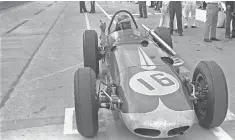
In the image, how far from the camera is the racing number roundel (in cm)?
342

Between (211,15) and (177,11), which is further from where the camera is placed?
(177,11)

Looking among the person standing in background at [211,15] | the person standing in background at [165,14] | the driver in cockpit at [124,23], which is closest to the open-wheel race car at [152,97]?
the driver in cockpit at [124,23]

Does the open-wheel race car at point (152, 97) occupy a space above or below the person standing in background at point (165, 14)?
below

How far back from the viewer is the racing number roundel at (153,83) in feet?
11.2

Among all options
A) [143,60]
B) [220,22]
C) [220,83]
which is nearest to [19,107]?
[143,60]

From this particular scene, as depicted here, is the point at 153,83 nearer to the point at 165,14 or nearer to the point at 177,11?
the point at 177,11

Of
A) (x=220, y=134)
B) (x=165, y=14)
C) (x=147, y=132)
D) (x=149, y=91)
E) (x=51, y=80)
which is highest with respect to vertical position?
(x=165, y=14)

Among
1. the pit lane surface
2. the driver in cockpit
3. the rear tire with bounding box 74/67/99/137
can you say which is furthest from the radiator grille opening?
the driver in cockpit

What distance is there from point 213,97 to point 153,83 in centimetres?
72

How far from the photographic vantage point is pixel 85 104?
3.39 metres

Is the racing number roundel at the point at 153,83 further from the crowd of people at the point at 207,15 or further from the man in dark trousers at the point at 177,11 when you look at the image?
the man in dark trousers at the point at 177,11

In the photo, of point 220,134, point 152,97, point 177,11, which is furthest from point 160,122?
point 177,11

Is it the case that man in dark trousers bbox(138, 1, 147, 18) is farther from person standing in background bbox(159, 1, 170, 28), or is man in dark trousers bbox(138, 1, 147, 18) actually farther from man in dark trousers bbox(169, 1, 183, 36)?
man in dark trousers bbox(169, 1, 183, 36)

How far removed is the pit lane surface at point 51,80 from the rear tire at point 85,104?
30 centimetres
